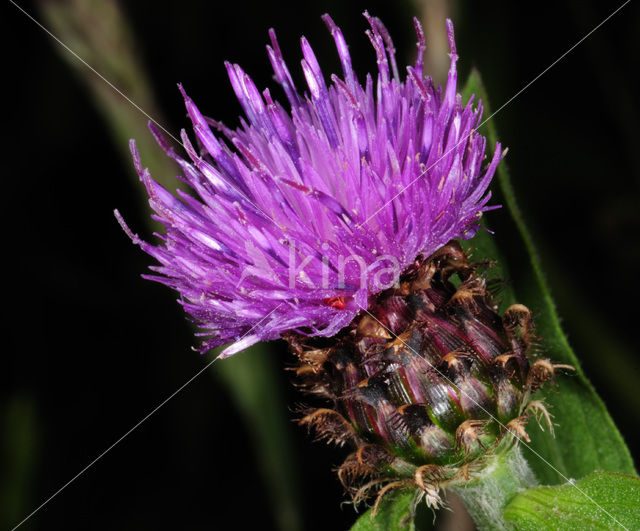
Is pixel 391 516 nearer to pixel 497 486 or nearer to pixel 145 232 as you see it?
pixel 497 486

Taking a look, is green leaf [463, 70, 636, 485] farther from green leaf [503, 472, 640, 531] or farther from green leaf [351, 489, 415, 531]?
green leaf [351, 489, 415, 531]

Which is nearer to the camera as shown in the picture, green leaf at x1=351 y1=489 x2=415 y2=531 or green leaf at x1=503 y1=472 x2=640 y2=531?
green leaf at x1=503 y1=472 x2=640 y2=531

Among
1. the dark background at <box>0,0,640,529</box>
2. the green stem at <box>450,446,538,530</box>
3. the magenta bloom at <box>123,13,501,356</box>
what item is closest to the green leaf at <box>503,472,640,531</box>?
the green stem at <box>450,446,538,530</box>

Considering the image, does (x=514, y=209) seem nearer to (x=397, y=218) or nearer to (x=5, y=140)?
(x=397, y=218)

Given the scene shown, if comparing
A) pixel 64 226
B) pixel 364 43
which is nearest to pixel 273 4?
pixel 364 43

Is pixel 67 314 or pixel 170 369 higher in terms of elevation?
pixel 67 314

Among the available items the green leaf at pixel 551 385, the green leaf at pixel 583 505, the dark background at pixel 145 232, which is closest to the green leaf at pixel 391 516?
the green leaf at pixel 583 505

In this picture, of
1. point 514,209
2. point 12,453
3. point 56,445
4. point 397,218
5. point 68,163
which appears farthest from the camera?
point 68,163

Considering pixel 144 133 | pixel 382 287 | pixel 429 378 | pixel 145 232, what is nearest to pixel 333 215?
pixel 382 287
